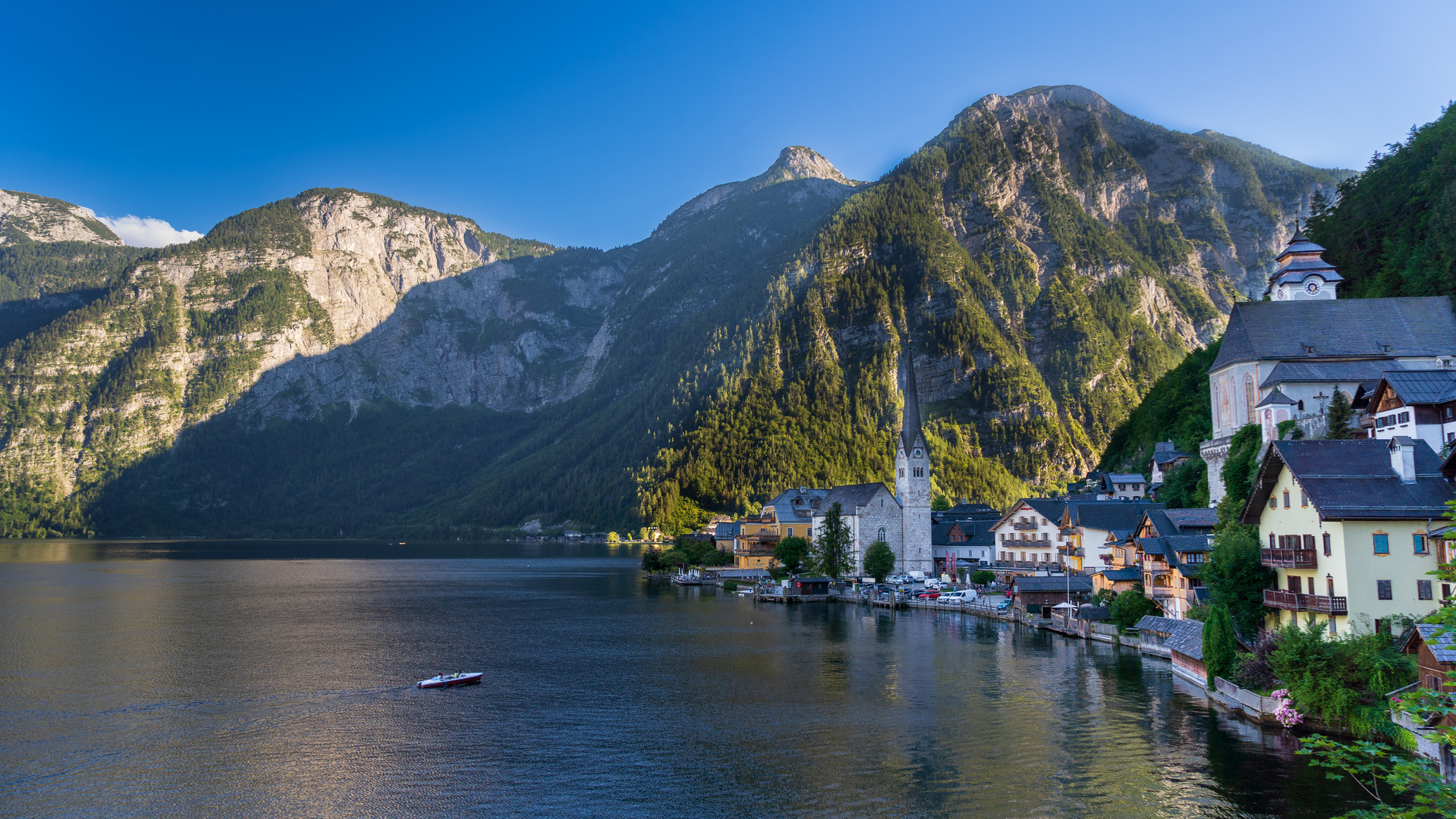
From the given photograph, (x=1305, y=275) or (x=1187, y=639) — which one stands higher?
(x=1305, y=275)

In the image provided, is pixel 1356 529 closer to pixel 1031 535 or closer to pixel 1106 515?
pixel 1106 515

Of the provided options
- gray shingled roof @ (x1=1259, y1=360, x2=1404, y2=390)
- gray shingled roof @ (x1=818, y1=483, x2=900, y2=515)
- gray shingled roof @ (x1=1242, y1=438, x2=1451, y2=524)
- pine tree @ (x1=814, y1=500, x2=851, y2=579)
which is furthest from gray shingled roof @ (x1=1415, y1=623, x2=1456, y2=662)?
gray shingled roof @ (x1=818, y1=483, x2=900, y2=515)

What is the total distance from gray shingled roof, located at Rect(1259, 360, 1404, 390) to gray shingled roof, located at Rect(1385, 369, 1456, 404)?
21.6 meters

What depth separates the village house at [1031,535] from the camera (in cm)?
10862

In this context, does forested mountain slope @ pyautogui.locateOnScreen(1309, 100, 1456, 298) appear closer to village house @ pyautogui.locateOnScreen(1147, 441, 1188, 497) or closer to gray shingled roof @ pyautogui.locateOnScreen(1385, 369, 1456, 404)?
village house @ pyautogui.locateOnScreen(1147, 441, 1188, 497)

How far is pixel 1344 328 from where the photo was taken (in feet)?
253

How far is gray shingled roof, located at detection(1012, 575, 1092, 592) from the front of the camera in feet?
292

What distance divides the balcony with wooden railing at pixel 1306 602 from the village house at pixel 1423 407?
10.9 metres

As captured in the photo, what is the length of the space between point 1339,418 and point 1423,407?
39.1 ft

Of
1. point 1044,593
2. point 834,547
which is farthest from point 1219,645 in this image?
point 834,547

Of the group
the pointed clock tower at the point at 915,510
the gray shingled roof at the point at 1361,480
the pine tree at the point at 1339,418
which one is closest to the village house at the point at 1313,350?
the pine tree at the point at 1339,418

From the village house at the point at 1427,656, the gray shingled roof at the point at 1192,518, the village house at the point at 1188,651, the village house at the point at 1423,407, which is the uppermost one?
the village house at the point at 1423,407

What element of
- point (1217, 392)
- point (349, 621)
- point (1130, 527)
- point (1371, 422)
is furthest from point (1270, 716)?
point (349, 621)

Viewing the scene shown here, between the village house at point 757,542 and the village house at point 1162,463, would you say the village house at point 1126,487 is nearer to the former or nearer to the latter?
the village house at point 1162,463
